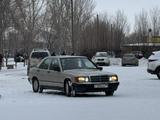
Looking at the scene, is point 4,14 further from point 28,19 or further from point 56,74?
point 56,74

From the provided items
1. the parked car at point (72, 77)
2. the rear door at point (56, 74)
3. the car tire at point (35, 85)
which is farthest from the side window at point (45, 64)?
the car tire at point (35, 85)

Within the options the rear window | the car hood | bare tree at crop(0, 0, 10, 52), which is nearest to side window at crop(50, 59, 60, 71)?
the car hood

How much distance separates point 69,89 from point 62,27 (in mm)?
58615

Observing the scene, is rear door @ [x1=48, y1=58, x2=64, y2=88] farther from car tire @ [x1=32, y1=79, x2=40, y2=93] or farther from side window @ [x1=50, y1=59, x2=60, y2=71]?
car tire @ [x1=32, y1=79, x2=40, y2=93]

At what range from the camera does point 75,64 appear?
68.4 ft

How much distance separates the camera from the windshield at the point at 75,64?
20.7 meters

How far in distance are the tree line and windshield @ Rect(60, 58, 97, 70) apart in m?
35.9

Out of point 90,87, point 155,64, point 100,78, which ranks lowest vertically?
point 90,87

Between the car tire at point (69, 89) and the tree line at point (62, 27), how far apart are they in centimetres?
3696

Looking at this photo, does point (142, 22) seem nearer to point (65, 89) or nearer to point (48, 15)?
point (48, 15)

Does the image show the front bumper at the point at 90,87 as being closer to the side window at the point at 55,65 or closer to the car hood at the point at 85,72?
the car hood at the point at 85,72

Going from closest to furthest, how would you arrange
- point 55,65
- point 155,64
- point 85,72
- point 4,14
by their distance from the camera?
point 85,72 → point 55,65 → point 155,64 → point 4,14

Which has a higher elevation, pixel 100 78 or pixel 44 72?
pixel 44 72

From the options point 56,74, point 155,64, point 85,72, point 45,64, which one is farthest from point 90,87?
point 155,64
